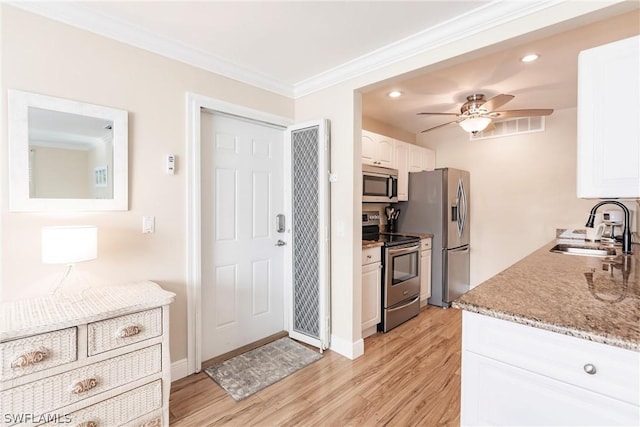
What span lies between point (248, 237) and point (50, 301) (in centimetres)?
143

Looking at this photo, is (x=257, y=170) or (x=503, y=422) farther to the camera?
(x=257, y=170)

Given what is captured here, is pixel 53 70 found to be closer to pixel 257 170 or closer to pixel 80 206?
pixel 80 206

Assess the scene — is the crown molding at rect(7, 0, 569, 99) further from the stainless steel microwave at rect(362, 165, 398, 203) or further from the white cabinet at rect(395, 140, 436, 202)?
the white cabinet at rect(395, 140, 436, 202)

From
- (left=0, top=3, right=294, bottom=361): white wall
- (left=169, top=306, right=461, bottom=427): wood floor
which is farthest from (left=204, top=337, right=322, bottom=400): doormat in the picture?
(left=0, top=3, right=294, bottom=361): white wall

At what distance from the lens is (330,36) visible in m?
2.15

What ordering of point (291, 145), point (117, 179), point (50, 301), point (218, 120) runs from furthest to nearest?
point (291, 145) < point (218, 120) < point (117, 179) < point (50, 301)

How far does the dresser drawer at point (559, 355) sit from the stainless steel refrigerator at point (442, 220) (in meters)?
2.86

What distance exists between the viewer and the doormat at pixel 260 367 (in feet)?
7.36

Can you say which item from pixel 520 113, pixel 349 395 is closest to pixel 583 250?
pixel 520 113

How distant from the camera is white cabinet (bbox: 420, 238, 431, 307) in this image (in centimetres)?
383

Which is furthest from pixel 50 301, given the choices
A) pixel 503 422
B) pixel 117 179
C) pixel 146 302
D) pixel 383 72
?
pixel 383 72

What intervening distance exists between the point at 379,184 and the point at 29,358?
325 cm

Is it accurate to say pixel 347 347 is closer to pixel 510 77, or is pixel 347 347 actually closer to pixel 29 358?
pixel 29 358

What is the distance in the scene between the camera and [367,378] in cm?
235
